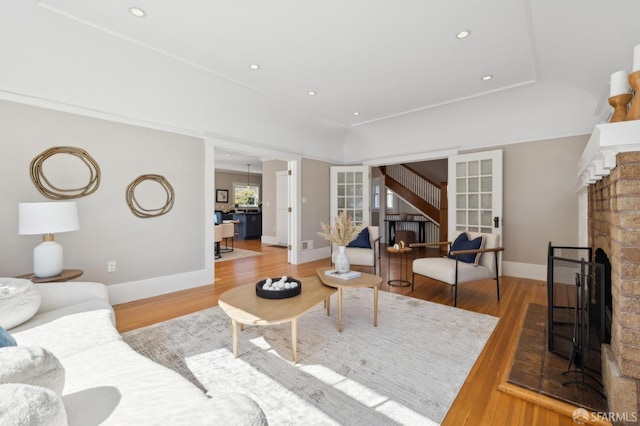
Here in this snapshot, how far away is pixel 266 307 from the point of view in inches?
83.0

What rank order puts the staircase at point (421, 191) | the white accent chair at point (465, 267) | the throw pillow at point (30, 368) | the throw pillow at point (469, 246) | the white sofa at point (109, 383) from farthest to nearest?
1. the staircase at point (421, 191)
2. the throw pillow at point (469, 246)
3. the white accent chair at point (465, 267)
4. the white sofa at point (109, 383)
5. the throw pillow at point (30, 368)

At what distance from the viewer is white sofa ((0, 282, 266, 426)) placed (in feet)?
2.89

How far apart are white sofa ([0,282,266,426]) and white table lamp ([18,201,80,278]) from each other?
0.65 metres

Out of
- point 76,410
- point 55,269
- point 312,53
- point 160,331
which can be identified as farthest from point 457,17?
point 55,269

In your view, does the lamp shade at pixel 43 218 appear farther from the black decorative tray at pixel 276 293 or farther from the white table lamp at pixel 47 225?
the black decorative tray at pixel 276 293

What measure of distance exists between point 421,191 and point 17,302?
791 centimetres

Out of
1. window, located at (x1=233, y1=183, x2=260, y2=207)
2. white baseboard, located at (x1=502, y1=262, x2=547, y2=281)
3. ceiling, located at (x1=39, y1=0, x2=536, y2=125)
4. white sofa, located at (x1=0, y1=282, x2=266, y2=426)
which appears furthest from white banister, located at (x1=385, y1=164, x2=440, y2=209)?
white sofa, located at (x1=0, y1=282, x2=266, y2=426)

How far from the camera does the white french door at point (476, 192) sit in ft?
15.0

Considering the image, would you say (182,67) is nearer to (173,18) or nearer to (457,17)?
(173,18)

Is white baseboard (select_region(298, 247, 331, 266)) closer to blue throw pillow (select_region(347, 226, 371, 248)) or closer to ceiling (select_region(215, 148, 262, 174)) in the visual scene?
blue throw pillow (select_region(347, 226, 371, 248))

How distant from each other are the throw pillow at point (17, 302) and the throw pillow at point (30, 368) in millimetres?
1234

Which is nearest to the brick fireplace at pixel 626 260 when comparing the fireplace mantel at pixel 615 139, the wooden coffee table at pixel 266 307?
the fireplace mantel at pixel 615 139

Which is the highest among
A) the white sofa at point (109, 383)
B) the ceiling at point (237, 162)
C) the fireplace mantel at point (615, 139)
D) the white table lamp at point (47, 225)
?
the ceiling at point (237, 162)

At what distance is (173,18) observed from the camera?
241 cm
